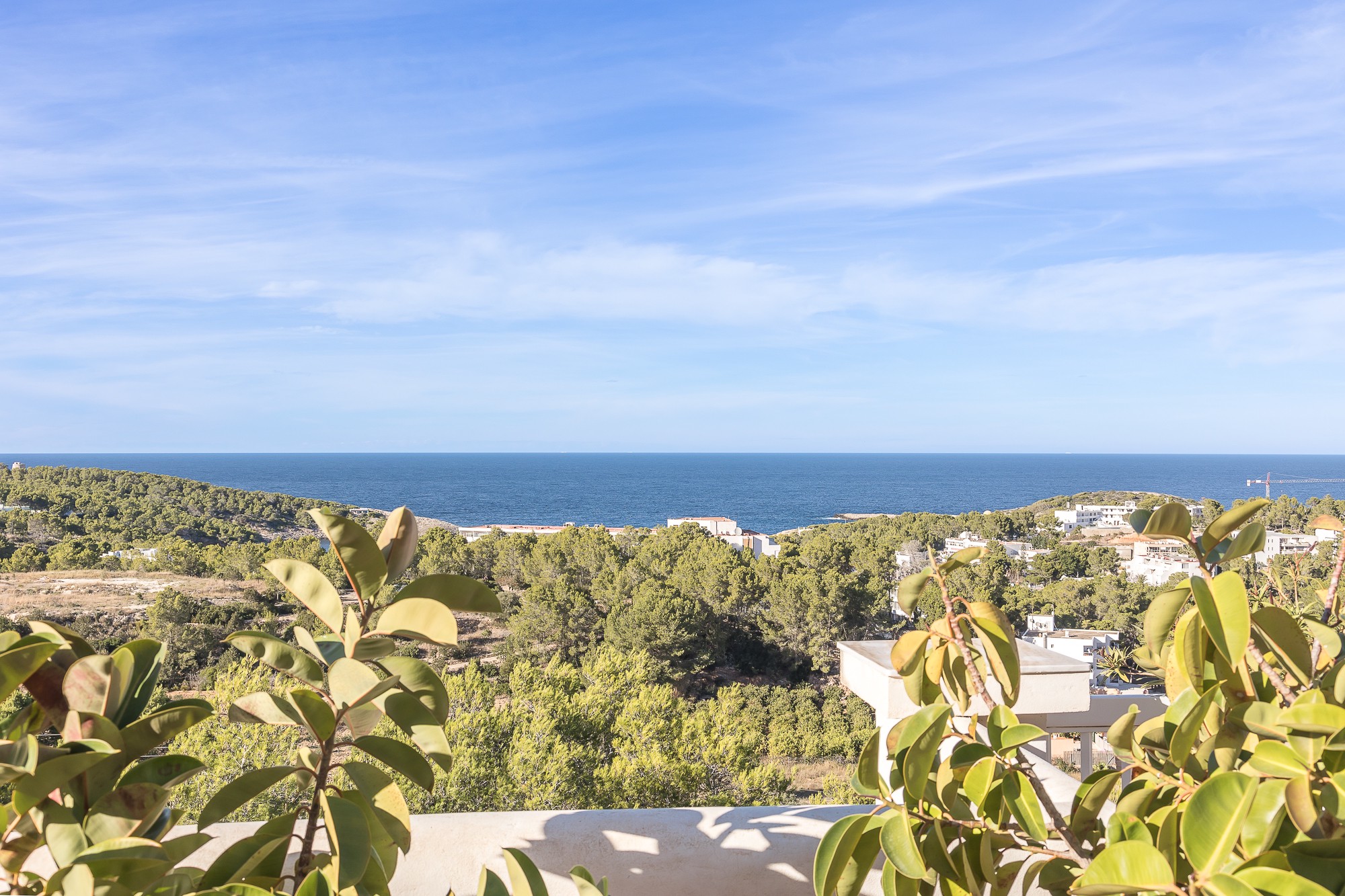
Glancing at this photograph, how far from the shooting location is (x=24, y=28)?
775 centimetres

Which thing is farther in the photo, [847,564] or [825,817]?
[847,564]

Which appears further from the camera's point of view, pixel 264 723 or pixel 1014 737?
pixel 1014 737

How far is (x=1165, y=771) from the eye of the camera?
80 centimetres

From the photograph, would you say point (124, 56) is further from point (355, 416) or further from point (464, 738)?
point (355, 416)

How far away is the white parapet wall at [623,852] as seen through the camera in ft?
4.48

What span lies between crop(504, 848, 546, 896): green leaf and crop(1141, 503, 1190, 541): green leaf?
69cm

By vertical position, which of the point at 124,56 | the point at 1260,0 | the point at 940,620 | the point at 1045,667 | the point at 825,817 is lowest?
the point at 825,817

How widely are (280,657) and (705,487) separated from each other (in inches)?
3127

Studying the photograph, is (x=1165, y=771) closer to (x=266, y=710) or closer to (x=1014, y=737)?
(x=1014, y=737)

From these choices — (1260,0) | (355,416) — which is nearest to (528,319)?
(355,416)

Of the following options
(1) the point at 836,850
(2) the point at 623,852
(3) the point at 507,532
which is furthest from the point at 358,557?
(3) the point at 507,532

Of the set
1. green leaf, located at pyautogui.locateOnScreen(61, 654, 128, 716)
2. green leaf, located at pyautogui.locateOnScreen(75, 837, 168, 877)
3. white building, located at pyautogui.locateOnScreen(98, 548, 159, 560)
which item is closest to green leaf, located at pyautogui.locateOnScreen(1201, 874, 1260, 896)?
green leaf, located at pyautogui.locateOnScreen(75, 837, 168, 877)

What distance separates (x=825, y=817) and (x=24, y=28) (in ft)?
35.1

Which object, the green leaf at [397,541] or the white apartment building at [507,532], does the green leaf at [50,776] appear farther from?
the white apartment building at [507,532]
